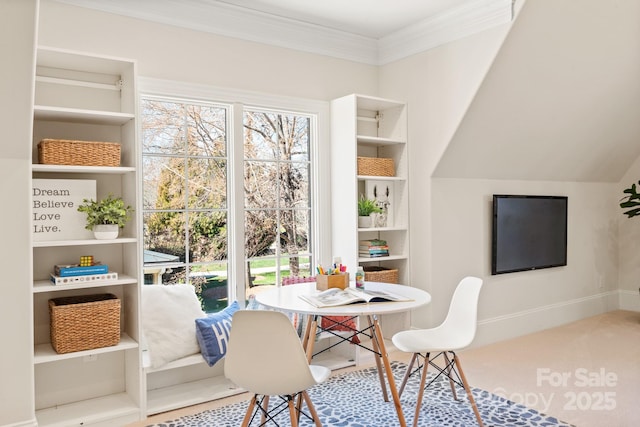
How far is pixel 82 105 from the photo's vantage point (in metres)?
3.07

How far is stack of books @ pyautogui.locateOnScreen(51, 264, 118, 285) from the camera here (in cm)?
276

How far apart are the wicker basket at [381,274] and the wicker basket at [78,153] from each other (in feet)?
6.91

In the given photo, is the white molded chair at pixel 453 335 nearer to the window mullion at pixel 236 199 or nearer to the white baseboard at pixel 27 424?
the window mullion at pixel 236 199

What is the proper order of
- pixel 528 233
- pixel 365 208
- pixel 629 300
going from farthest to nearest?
pixel 629 300 → pixel 528 233 → pixel 365 208

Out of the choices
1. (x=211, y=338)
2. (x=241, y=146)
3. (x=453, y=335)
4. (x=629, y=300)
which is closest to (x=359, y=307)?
(x=453, y=335)

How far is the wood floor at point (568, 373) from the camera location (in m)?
3.01

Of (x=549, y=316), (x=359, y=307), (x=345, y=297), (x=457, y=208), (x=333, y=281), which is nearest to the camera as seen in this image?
(x=359, y=307)

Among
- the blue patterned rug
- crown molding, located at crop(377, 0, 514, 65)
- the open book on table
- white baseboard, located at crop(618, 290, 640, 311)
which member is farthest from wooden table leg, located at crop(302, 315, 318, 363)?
white baseboard, located at crop(618, 290, 640, 311)

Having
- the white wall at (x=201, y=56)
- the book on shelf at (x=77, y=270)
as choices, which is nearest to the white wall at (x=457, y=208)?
the white wall at (x=201, y=56)

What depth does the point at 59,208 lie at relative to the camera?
2863 mm

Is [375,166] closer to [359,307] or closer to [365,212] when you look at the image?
[365,212]

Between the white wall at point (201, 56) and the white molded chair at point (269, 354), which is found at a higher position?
the white wall at point (201, 56)

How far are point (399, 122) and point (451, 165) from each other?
60 centimetres

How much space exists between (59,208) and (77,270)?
1.21 feet
